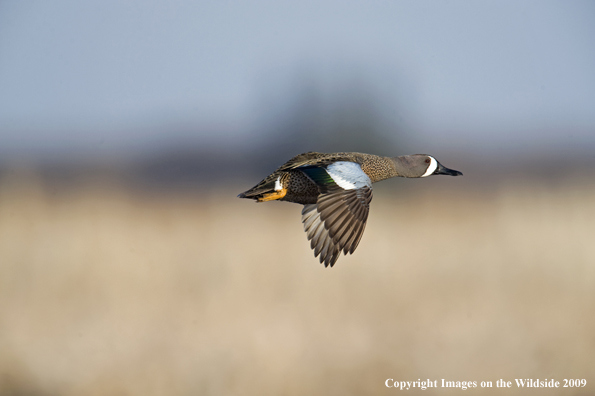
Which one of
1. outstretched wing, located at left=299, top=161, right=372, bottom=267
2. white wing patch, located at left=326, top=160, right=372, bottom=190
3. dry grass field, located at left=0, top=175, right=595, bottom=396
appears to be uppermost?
white wing patch, located at left=326, top=160, right=372, bottom=190

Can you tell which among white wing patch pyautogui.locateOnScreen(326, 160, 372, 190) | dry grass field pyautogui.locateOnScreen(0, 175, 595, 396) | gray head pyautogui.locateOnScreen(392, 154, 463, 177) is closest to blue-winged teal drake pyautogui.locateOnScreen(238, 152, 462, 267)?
white wing patch pyautogui.locateOnScreen(326, 160, 372, 190)

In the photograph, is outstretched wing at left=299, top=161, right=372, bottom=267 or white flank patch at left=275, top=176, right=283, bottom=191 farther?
white flank patch at left=275, top=176, right=283, bottom=191

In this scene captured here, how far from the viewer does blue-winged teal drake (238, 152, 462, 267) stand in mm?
4223

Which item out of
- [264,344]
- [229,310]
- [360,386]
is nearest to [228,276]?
[229,310]

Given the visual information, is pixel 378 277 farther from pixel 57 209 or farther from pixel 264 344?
pixel 57 209

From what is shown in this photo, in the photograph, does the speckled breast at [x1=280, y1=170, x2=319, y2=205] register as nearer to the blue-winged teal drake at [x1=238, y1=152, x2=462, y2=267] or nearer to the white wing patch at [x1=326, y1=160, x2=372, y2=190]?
the blue-winged teal drake at [x1=238, y1=152, x2=462, y2=267]

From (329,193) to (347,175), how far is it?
0.84 ft

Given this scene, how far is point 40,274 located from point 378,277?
14.8ft

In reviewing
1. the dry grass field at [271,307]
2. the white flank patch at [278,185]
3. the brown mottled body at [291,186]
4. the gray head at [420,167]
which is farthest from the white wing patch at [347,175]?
the dry grass field at [271,307]

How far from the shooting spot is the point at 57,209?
9.15 meters

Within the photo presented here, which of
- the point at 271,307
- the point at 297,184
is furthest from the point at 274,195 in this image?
the point at 271,307

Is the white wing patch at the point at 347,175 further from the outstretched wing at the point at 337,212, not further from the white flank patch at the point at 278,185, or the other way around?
the white flank patch at the point at 278,185

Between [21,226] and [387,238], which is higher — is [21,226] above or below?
above

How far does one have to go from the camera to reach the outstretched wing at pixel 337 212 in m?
4.21
